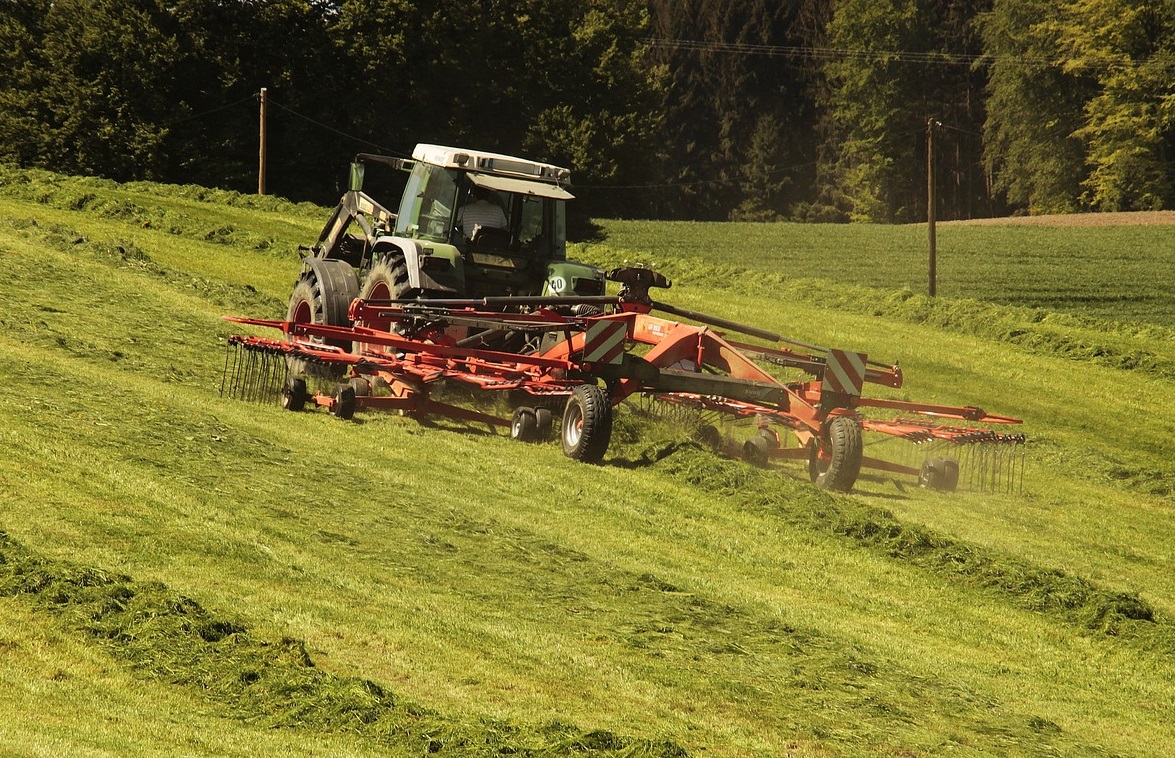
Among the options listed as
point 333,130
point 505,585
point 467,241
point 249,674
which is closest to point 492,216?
point 467,241

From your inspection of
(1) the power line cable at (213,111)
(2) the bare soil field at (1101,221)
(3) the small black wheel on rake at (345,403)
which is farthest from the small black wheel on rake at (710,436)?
(2) the bare soil field at (1101,221)

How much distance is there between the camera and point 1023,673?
7.68 meters

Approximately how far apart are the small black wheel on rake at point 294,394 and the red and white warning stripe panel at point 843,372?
4813 millimetres

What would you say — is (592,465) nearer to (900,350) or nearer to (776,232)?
(900,350)

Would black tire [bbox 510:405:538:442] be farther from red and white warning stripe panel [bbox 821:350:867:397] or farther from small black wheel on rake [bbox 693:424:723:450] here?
red and white warning stripe panel [bbox 821:350:867:397]

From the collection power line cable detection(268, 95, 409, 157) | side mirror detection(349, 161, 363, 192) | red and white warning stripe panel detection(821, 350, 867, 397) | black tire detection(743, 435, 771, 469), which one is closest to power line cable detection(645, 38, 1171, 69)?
power line cable detection(268, 95, 409, 157)

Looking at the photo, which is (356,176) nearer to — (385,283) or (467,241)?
(385,283)

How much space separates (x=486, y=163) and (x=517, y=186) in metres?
0.38

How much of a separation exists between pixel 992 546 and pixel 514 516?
3.64 meters

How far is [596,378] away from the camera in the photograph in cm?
1234

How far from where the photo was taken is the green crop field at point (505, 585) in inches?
236

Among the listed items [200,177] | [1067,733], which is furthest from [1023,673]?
[200,177]

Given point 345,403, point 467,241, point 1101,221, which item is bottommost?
point 345,403

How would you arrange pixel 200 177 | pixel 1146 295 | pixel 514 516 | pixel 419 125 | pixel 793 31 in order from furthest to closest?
pixel 793 31 → pixel 419 125 → pixel 200 177 → pixel 1146 295 → pixel 514 516
